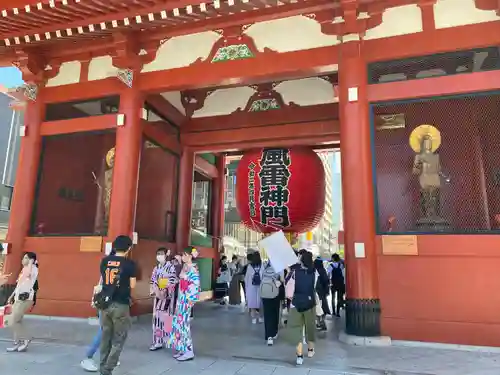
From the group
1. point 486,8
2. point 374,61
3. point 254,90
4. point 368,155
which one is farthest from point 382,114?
point 254,90

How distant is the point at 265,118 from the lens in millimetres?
9422

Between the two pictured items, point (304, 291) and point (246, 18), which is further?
point (246, 18)

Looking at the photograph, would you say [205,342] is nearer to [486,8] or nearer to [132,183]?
[132,183]

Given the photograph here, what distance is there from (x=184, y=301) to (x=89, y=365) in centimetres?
125

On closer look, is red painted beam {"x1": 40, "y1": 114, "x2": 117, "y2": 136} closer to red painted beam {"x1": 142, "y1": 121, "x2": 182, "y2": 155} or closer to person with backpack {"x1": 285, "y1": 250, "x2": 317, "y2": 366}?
red painted beam {"x1": 142, "y1": 121, "x2": 182, "y2": 155}

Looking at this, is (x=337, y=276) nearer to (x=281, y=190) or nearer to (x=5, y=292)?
(x=281, y=190)

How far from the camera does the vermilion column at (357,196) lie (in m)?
5.61

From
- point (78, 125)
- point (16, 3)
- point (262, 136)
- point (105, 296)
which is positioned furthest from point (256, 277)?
point (16, 3)

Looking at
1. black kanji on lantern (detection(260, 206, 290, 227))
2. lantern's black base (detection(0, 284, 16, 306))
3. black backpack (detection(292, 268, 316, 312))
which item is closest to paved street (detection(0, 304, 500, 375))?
black backpack (detection(292, 268, 316, 312))

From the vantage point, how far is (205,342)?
559cm

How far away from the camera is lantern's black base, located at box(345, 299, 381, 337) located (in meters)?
5.54

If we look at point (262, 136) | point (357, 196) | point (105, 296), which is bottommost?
point (105, 296)

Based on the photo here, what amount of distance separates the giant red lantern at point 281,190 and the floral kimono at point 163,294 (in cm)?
297

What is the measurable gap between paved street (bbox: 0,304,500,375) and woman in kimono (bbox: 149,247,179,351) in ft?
0.80
